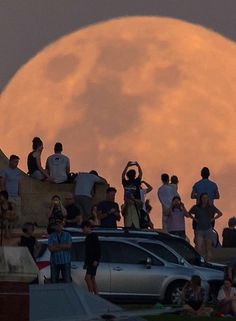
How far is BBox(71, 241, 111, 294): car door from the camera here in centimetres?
3322

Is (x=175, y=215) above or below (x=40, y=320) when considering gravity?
above

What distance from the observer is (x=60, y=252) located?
1249 inches

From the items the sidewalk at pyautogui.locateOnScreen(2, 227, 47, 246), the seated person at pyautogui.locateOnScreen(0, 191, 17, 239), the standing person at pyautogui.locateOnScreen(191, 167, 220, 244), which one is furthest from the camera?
the standing person at pyautogui.locateOnScreen(191, 167, 220, 244)

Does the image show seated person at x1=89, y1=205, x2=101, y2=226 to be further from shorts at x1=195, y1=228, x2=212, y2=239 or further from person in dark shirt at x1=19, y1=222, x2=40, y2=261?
person in dark shirt at x1=19, y1=222, x2=40, y2=261

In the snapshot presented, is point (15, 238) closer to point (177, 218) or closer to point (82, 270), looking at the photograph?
point (82, 270)

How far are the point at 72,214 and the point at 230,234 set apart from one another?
24.6ft

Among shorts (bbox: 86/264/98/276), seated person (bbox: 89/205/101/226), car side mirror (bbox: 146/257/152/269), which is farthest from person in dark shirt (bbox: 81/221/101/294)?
seated person (bbox: 89/205/101/226)

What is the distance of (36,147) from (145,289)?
4.80m

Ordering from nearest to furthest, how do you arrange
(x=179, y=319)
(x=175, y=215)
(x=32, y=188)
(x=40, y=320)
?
(x=40, y=320)
(x=179, y=319)
(x=175, y=215)
(x=32, y=188)

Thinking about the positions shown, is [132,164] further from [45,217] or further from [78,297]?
[78,297]

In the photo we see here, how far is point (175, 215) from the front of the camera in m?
37.4

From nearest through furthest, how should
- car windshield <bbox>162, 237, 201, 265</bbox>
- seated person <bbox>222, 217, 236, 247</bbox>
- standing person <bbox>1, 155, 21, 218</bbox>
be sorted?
1. car windshield <bbox>162, 237, 201, 265</bbox>
2. standing person <bbox>1, 155, 21, 218</bbox>
3. seated person <bbox>222, 217, 236, 247</bbox>

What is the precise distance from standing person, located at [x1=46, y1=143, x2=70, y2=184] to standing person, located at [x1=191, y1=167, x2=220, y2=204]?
264 cm

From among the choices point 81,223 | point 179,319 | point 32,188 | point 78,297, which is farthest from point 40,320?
point 32,188
